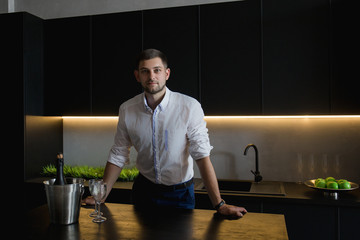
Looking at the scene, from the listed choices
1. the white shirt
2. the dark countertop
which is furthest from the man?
the dark countertop

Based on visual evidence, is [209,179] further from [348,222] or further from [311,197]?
[348,222]

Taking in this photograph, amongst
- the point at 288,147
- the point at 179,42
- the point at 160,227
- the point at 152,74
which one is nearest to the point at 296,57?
the point at 288,147

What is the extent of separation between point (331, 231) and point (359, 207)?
259 mm

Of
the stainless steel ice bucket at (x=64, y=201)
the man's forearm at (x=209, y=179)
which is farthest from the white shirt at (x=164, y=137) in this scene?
the stainless steel ice bucket at (x=64, y=201)

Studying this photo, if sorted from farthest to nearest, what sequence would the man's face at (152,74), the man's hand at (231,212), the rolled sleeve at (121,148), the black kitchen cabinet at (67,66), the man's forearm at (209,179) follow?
the black kitchen cabinet at (67,66)
the rolled sleeve at (121,148)
the man's face at (152,74)
the man's forearm at (209,179)
the man's hand at (231,212)

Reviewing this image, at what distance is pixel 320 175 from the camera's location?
2.98 m

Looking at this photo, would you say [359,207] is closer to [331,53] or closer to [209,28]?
[331,53]

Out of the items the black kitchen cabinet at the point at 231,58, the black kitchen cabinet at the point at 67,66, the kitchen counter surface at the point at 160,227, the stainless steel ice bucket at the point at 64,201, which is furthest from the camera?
the black kitchen cabinet at the point at 67,66

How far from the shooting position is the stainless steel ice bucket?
1.41m

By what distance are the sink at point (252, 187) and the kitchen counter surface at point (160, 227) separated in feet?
3.35

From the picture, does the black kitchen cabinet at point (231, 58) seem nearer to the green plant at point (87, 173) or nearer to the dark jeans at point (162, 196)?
the green plant at point (87, 173)

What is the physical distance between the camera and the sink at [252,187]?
2.55 m

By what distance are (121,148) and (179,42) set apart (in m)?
1.31

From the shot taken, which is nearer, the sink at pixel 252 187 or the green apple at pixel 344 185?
the green apple at pixel 344 185
